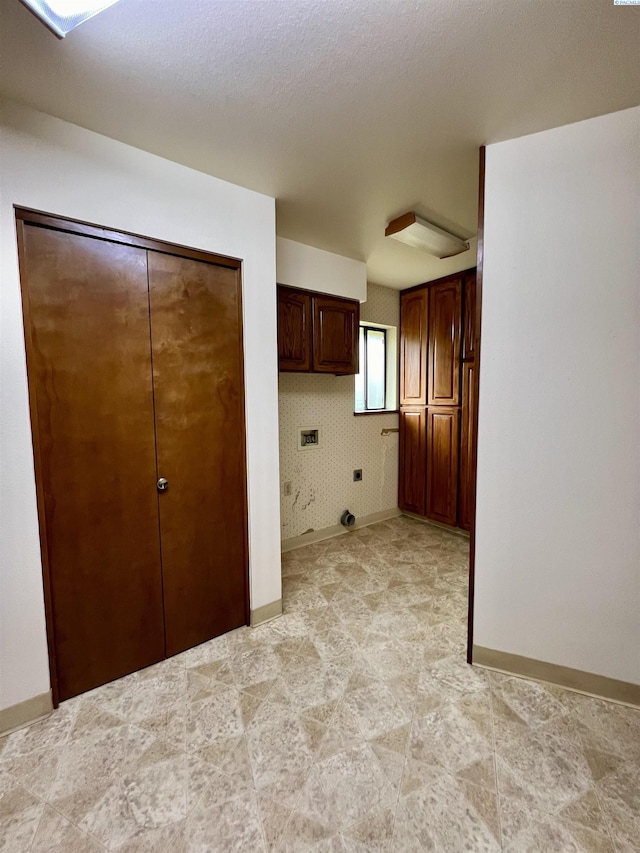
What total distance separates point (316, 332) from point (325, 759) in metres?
2.48

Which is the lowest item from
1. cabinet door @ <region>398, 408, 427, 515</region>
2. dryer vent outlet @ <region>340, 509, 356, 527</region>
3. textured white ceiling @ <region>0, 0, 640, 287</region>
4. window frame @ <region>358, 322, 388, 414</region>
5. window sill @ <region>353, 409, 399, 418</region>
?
dryer vent outlet @ <region>340, 509, 356, 527</region>

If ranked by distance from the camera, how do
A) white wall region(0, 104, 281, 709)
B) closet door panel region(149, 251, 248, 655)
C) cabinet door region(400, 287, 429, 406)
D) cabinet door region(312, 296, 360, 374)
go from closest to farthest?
white wall region(0, 104, 281, 709) < closet door panel region(149, 251, 248, 655) < cabinet door region(312, 296, 360, 374) < cabinet door region(400, 287, 429, 406)

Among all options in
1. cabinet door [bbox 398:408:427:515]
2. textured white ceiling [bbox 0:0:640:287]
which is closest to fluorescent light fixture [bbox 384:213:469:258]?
textured white ceiling [bbox 0:0:640:287]

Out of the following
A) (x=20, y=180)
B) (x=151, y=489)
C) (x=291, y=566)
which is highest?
(x=20, y=180)

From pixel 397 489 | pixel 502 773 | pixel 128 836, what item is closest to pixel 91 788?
pixel 128 836

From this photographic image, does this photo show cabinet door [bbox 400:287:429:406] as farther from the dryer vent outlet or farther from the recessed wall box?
the dryer vent outlet

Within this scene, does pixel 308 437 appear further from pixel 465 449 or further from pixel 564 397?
pixel 564 397

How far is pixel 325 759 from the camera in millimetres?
1316

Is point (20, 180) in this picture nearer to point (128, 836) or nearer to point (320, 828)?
point (128, 836)

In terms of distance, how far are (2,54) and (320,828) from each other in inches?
105

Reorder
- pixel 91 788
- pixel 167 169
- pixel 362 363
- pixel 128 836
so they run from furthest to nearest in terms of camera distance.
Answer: pixel 362 363, pixel 167 169, pixel 91 788, pixel 128 836

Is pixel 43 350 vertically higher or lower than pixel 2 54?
lower

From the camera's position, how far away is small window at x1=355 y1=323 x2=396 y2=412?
3.82 metres

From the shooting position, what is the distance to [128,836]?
1091 millimetres
